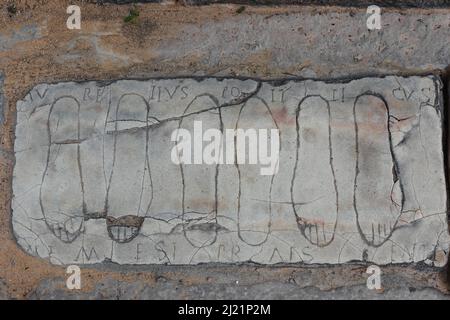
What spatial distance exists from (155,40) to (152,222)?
5.15 ft

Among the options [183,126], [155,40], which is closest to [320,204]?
[183,126]

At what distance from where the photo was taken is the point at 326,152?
4.68 meters

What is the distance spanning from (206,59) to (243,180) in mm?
1123

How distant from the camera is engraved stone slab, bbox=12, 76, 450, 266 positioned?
15.3 feet

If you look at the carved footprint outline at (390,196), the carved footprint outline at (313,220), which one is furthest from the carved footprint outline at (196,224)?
the carved footprint outline at (390,196)

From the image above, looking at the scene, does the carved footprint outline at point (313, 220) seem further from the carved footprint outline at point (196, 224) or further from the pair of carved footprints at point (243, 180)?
the carved footprint outline at point (196, 224)

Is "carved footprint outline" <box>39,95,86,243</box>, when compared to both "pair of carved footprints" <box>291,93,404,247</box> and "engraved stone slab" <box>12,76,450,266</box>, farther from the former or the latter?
"pair of carved footprints" <box>291,93,404,247</box>

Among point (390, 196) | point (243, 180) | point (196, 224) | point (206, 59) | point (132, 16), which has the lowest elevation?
point (196, 224)

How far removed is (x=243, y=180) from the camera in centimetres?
467

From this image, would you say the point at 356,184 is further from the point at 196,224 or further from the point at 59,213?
the point at 59,213

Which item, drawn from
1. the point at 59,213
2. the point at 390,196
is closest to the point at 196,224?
the point at 59,213

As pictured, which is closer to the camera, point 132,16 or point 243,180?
point 243,180

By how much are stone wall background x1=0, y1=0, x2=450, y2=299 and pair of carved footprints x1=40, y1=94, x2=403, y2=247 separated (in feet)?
1.08

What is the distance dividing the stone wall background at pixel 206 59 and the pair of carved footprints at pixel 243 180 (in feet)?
1.08
